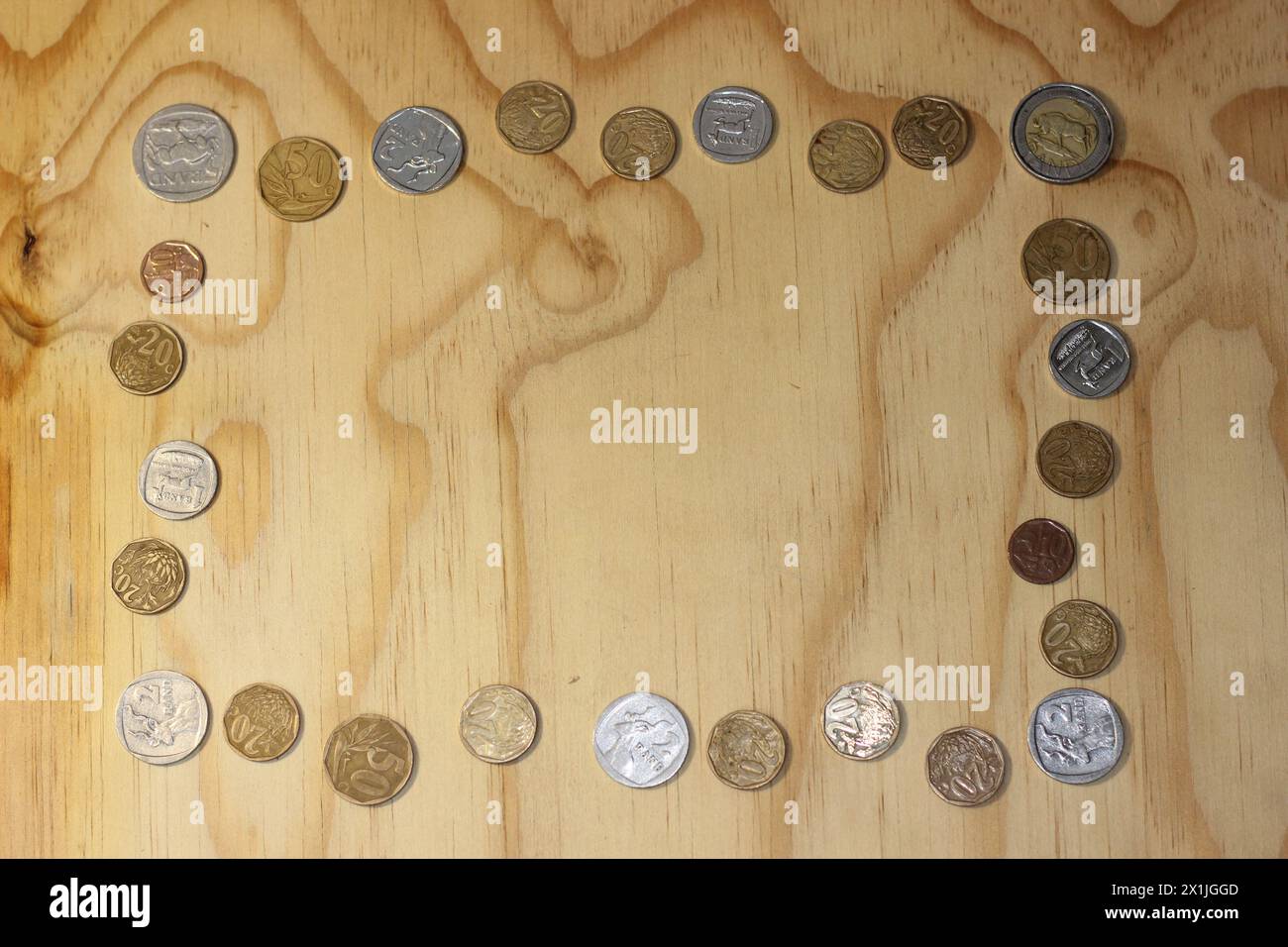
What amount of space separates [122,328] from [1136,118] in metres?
1.23

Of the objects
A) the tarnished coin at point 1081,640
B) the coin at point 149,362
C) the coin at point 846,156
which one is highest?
the coin at point 846,156

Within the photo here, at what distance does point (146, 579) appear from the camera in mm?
1104

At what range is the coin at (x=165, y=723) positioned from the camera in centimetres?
109

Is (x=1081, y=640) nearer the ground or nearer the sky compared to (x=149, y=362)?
nearer the ground

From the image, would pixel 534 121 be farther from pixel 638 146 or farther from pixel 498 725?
pixel 498 725

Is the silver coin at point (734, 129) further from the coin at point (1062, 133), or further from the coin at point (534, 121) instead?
the coin at point (1062, 133)

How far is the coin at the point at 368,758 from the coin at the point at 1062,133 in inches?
39.0

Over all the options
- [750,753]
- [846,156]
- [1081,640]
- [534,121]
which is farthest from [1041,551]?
[534,121]

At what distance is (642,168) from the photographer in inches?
43.8

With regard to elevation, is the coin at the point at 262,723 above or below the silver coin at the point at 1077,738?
above

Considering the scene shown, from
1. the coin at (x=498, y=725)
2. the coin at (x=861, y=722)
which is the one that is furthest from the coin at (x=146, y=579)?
the coin at (x=861, y=722)

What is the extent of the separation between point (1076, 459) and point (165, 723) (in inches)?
43.1
